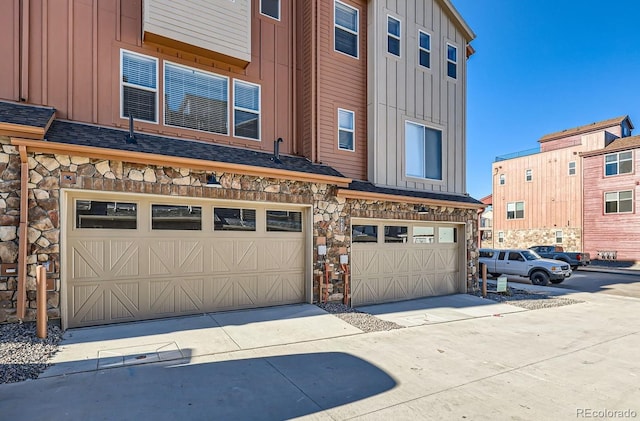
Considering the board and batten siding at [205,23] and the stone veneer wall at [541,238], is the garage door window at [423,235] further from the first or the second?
the stone veneer wall at [541,238]

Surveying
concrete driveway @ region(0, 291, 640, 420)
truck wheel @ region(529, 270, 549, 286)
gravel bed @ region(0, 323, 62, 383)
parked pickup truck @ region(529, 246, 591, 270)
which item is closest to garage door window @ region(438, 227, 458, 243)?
concrete driveway @ region(0, 291, 640, 420)

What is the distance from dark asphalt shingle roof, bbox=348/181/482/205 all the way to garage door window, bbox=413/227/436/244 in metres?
0.97

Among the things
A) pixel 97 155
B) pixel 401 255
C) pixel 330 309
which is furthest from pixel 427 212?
pixel 97 155

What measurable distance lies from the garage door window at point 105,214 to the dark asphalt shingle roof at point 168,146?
1.09 meters

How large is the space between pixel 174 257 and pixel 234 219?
57.5 inches

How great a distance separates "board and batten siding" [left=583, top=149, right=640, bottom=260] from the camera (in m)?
23.7

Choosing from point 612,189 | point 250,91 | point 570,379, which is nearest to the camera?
point 570,379

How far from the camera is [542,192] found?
28.6 metres

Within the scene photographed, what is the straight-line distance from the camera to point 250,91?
367 inches

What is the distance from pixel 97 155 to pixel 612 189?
29.9m

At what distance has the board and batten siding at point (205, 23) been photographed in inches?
298

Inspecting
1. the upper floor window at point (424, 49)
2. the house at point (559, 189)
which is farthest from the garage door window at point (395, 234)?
the house at point (559, 189)

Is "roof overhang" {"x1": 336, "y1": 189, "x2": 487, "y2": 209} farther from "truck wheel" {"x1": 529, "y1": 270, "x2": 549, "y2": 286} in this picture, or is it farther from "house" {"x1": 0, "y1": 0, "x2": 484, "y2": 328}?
"truck wheel" {"x1": 529, "y1": 270, "x2": 549, "y2": 286}

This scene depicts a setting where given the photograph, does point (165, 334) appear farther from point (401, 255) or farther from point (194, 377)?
point (401, 255)
